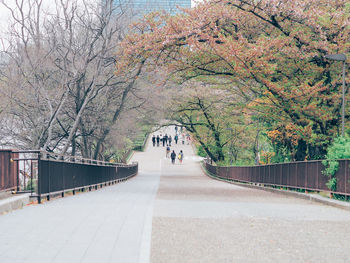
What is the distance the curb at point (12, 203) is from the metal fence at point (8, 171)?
55 cm

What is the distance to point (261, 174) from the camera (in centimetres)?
2769

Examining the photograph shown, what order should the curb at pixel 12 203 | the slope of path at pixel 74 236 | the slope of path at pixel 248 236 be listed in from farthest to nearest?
1. the curb at pixel 12 203
2. the slope of path at pixel 248 236
3. the slope of path at pixel 74 236

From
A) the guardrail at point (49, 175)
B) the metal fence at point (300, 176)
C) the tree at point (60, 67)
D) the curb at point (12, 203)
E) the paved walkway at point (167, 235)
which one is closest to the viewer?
the paved walkway at point (167, 235)

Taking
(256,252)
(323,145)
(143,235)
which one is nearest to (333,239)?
(256,252)

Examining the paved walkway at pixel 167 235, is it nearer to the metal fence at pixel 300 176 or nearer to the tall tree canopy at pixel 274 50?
the metal fence at pixel 300 176

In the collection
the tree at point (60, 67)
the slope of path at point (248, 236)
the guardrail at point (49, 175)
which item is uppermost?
the tree at point (60, 67)

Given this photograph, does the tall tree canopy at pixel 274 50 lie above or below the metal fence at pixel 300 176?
above

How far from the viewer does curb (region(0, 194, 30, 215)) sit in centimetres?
973

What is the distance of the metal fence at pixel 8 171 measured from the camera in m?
11.3

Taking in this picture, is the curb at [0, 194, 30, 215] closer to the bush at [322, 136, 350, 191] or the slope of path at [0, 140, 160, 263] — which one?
the slope of path at [0, 140, 160, 263]

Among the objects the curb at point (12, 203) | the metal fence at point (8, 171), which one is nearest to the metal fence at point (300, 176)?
the curb at point (12, 203)

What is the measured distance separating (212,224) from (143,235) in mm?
2183

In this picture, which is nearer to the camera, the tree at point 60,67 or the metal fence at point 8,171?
the metal fence at point 8,171

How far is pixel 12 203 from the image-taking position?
10289 mm
